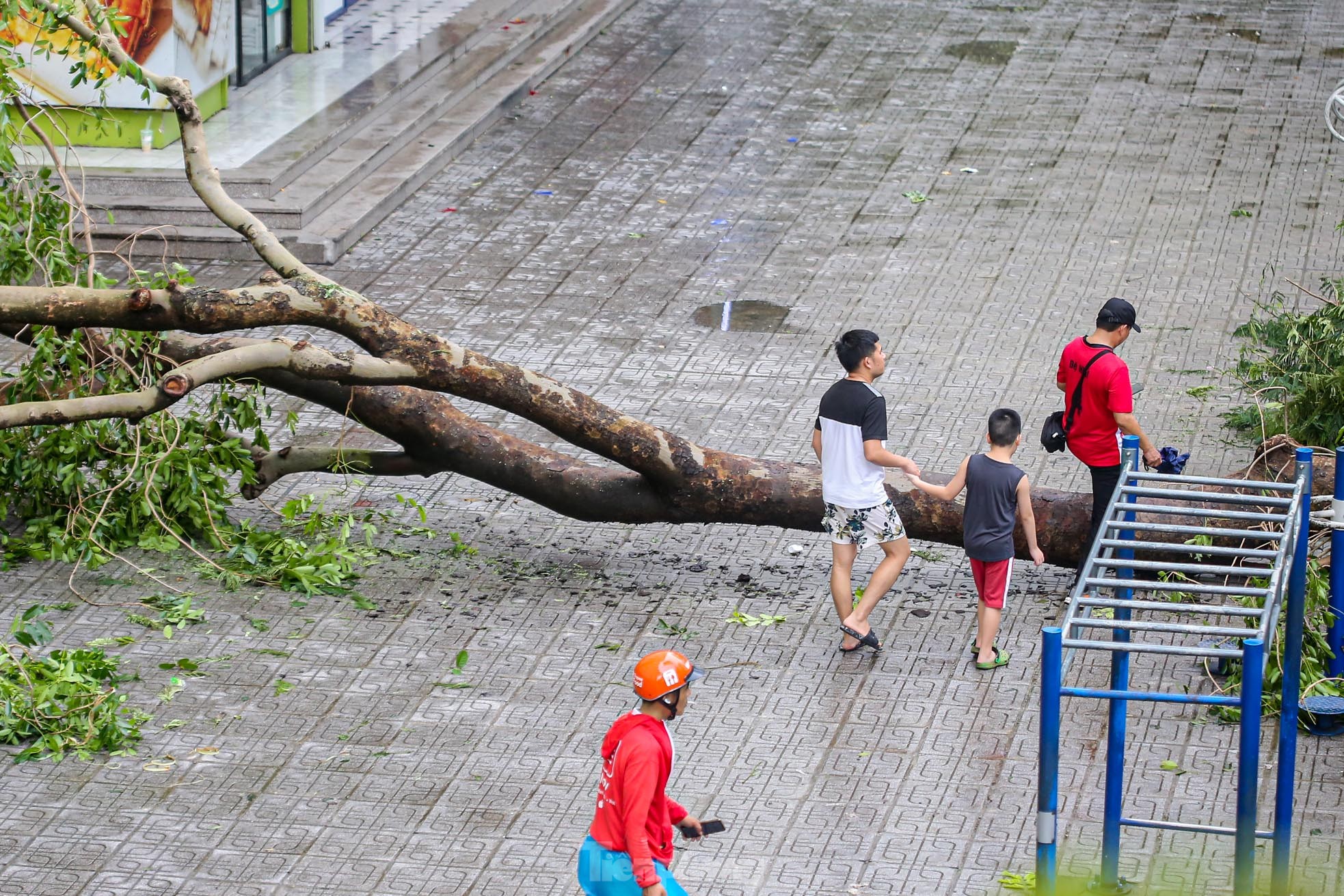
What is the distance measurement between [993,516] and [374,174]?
936 cm

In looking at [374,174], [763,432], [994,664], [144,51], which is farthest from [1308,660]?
[144,51]

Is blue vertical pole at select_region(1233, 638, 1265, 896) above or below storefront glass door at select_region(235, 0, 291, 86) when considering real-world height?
above

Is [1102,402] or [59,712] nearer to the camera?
[59,712]

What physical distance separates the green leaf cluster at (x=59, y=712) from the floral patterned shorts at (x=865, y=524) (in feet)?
11.2

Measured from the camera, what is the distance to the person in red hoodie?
5.36 meters

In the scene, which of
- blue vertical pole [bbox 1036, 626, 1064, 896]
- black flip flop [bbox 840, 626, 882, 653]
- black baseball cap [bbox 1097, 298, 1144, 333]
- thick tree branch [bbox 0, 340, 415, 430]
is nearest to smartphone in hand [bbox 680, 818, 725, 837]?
blue vertical pole [bbox 1036, 626, 1064, 896]

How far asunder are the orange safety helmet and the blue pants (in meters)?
0.54

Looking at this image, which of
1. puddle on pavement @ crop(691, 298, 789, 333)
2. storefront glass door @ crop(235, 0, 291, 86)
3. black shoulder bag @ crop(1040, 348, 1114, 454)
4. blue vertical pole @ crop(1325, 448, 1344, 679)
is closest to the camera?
blue vertical pole @ crop(1325, 448, 1344, 679)

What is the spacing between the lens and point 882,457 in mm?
8000

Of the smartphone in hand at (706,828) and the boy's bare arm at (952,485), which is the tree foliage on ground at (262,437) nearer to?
the boy's bare arm at (952,485)

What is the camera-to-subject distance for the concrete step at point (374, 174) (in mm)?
14180

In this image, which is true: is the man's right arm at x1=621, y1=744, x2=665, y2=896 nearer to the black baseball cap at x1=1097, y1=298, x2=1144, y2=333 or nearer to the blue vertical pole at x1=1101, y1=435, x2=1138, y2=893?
the blue vertical pole at x1=1101, y1=435, x2=1138, y2=893

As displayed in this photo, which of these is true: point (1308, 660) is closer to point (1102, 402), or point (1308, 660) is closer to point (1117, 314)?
point (1102, 402)

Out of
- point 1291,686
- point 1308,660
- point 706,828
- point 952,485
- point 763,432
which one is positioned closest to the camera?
point 706,828
